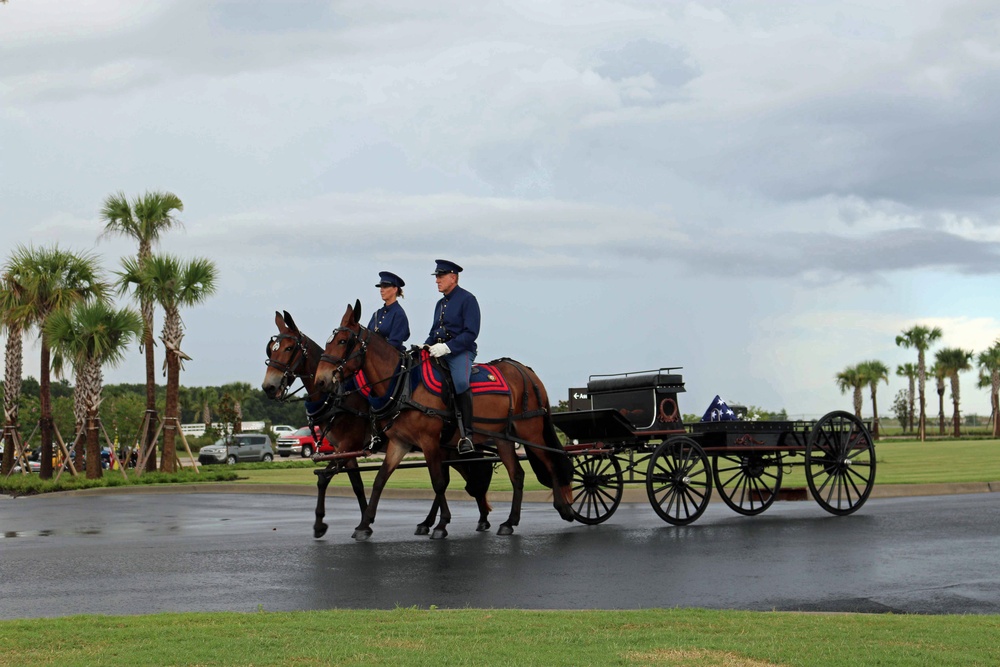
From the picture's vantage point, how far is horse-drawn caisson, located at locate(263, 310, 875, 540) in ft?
45.4

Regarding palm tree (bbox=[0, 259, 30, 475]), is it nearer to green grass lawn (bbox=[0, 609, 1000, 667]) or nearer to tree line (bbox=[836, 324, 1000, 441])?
green grass lawn (bbox=[0, 609, 1000, 667])

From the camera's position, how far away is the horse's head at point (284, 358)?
45.5 feet

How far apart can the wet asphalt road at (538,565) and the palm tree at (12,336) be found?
21.1 metres

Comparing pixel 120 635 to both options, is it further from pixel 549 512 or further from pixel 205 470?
pixel 205 470

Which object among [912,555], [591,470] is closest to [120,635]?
[912,555]

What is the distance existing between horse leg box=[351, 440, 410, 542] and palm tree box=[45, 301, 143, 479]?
22.4 m

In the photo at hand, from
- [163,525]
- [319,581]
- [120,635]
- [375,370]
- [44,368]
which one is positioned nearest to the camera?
[120,635]

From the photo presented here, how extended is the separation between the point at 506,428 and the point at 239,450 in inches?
2064

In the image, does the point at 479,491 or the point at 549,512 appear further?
the point at 549,512

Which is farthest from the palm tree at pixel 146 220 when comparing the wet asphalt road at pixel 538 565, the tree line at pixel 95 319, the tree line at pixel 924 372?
the tree line at pixel 924 372

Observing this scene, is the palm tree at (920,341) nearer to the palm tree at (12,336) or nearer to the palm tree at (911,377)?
the palm tree at (911,377)

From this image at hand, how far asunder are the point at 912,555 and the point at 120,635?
836 cm

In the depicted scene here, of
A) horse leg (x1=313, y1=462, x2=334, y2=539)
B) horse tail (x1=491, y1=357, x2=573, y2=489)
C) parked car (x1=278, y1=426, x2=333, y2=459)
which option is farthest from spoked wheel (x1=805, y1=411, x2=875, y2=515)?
parked car (x1=278, y1=426, x2=333, y2=459)

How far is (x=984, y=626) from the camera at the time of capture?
7906 millimetres
